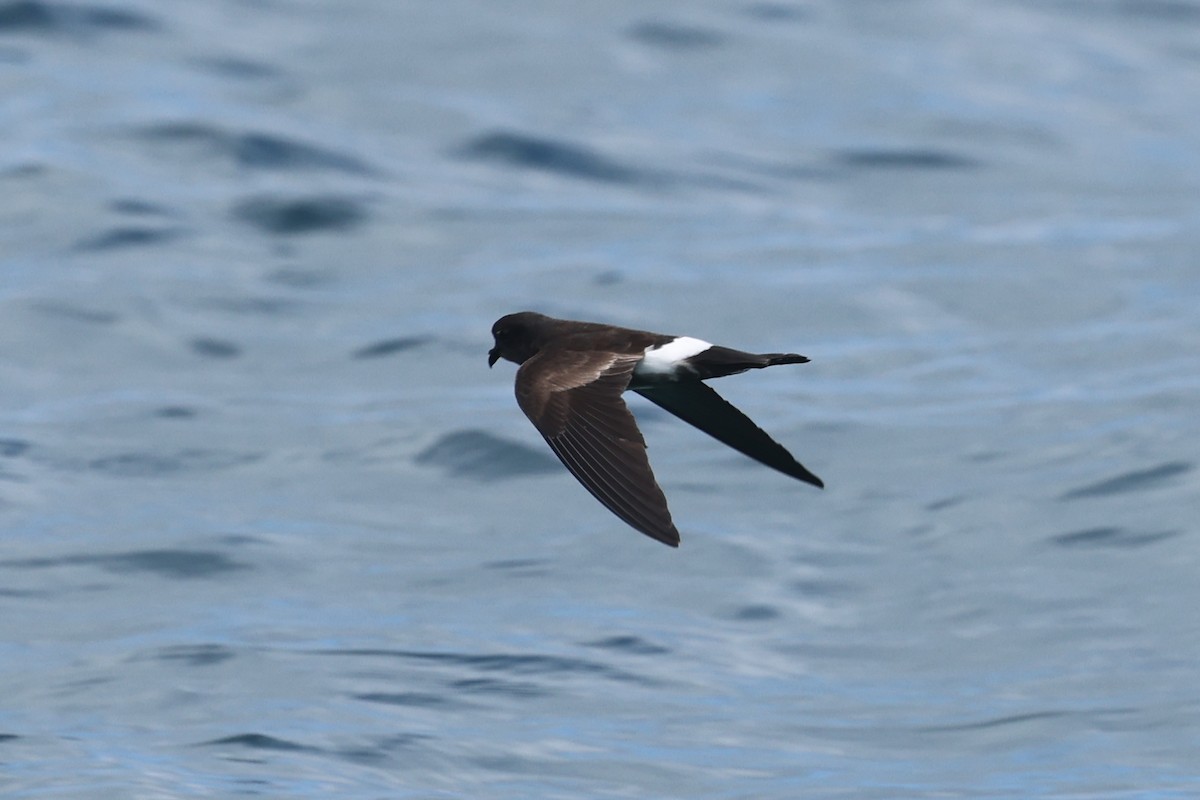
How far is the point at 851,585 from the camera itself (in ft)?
35.7

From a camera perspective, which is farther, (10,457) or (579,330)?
(10,457)

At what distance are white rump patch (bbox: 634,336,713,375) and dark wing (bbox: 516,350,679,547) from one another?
5 centimetres

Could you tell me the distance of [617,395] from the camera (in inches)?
269

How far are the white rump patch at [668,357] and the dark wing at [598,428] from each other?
0.18 feet

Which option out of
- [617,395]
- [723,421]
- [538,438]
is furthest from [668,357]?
[538,438]

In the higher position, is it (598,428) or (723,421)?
(598,428)

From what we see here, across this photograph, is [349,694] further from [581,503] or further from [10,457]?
[10,457]

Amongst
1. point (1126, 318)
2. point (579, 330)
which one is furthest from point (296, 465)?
point (1126, 318)

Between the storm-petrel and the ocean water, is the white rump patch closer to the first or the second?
the storm-petrel

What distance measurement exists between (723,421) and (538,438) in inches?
193

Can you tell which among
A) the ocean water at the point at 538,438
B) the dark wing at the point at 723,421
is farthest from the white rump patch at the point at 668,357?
the ocean water at the point at 538,438

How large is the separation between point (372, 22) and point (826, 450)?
452 inches

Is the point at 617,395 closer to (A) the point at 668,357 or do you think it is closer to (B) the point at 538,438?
(A) the point at 668,357

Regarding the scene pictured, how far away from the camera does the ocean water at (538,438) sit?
8891 millimetres
